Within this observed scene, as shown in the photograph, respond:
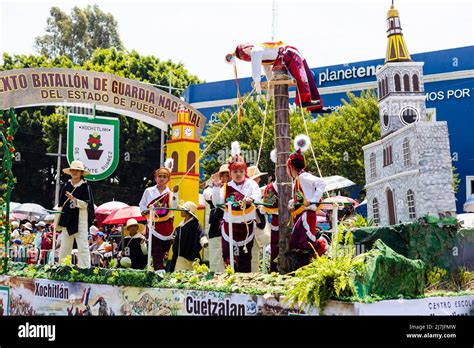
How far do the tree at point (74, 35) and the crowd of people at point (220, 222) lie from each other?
111 feet

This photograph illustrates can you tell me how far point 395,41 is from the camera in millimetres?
20078

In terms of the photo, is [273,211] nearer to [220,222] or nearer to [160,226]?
[220,222]

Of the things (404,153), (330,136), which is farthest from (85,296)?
(330,136)

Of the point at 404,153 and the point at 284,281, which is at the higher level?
the point at 404,153

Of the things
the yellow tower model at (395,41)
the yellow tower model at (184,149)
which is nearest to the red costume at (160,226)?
the yellow tower model at (184,149)

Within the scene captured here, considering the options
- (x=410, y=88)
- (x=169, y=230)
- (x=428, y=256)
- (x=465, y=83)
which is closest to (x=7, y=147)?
(x=169, y=230)

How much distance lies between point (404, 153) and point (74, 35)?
3106 cm

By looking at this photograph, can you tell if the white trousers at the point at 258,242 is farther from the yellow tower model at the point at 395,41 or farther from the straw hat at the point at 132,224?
the yellow tower model at the point at 395,41

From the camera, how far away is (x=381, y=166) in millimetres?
18672

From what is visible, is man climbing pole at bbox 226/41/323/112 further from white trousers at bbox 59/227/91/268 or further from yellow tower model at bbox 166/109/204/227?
yellow tower model at bbox 166/109/204/227

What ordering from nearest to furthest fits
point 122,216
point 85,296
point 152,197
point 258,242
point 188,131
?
point 85,296, point 258,242, point 152,197, point 188,131, point 122,216

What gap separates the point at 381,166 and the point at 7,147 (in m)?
11.7
